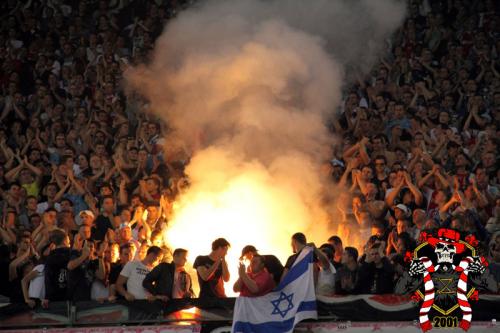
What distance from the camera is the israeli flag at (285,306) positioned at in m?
9.48

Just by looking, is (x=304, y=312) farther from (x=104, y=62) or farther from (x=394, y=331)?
(x=104, y=62)

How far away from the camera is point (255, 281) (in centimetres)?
959

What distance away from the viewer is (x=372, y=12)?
626 inches

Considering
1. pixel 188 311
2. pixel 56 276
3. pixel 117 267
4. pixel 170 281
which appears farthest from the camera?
pixel 117 267

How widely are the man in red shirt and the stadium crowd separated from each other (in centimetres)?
1

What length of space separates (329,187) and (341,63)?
2885 millimetres

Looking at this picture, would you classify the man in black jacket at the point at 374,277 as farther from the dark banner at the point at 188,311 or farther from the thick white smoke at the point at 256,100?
the thick white smoke at the point at 256,100

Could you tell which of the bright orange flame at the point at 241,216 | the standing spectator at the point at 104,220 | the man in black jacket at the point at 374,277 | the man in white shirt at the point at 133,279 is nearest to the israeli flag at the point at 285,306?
the man in black jacket at the point at 374,277

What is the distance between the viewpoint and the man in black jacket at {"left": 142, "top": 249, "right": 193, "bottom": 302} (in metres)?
9.84

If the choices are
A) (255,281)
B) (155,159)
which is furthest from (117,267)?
(155,159)

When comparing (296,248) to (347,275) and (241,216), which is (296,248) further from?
(241,216)

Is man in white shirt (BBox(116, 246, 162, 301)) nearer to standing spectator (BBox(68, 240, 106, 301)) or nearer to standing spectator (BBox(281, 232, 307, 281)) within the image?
standing spectator (BBox(68, 240, 106, 301))

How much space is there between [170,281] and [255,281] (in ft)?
2.72

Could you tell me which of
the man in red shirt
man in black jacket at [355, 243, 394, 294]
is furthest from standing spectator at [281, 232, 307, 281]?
man in black jacket at [355, 243, 394, 294]
